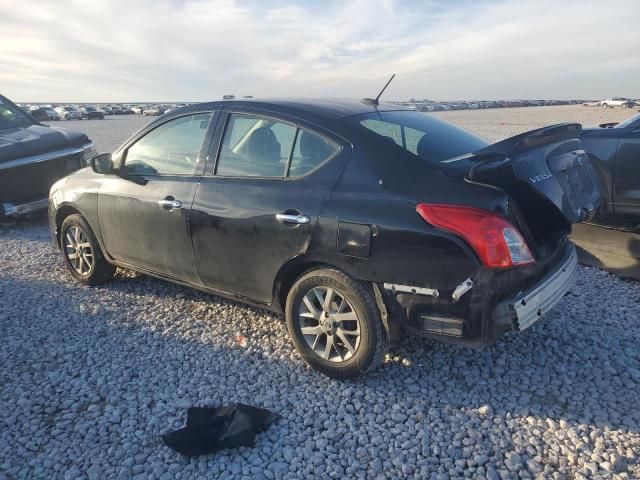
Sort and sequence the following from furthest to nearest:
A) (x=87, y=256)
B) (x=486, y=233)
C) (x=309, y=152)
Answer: (x=87, y=256) → (x=309, y=152) → (x=486, y=233)

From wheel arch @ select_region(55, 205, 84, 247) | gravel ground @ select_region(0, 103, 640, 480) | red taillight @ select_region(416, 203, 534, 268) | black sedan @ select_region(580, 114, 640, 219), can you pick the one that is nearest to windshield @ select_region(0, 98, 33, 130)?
wheel arch @ select_region(55, 205, 84, 247)

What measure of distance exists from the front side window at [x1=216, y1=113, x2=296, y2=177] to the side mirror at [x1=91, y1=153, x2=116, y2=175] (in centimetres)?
127

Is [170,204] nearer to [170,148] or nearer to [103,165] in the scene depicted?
[170,148]

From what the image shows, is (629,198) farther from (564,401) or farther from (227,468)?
(227,468)

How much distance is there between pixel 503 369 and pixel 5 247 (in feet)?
20.1

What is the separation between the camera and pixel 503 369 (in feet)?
10.9

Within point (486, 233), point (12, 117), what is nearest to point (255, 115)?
point (486, 233)

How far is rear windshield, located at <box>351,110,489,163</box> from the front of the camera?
3155 mm

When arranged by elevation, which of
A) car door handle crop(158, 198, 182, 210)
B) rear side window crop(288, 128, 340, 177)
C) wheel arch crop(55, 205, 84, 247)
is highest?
rear side window crop(288, 128, 340, 177)

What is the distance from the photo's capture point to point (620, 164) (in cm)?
563

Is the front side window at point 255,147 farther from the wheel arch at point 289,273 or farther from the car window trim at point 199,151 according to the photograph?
the wheel arch at point 289,273

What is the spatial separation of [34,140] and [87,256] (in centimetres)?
347

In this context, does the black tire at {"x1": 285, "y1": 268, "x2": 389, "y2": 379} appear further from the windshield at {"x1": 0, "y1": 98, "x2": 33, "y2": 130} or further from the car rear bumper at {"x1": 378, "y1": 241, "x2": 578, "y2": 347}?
the windshield at {"x1": 0, "y1": 98, "x2": 33, "y2": 130}

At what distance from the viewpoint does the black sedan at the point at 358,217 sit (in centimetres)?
274
